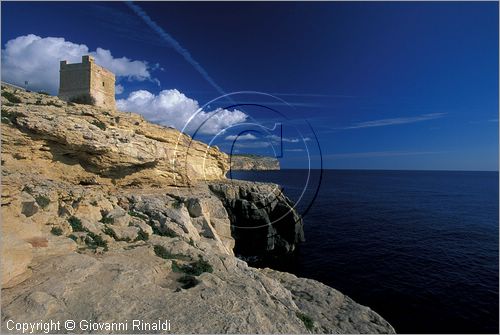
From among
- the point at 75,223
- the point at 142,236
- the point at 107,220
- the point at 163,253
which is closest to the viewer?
the point at 163,253

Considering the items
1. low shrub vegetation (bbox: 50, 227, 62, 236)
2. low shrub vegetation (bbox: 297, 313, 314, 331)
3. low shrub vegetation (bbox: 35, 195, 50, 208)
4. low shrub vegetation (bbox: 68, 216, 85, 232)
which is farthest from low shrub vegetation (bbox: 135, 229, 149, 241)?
low shrub vegetation (bbox: 297, 313, 314, 331)

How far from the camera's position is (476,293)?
27.8 metres

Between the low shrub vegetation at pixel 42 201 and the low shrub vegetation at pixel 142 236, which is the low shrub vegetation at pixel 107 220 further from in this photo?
the low shrub vegetation at pixel 42 201

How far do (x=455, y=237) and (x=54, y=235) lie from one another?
5570cm

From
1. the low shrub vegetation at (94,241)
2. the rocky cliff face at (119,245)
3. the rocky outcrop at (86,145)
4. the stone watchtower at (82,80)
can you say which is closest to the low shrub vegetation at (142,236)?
the rocky cliff face at (119,245)

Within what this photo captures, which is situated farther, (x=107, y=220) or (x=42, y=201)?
(x=107, y=220)

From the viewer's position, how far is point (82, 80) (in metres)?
35.1

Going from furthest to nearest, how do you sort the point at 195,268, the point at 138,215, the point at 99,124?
the point at 99,124, the point at 138,215, the point at 195,268

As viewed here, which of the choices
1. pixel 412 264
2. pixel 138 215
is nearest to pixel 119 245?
pixel 138 215

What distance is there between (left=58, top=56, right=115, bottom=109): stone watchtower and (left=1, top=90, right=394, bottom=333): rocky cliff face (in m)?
5.67

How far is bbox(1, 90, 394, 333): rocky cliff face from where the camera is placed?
990 centimetres

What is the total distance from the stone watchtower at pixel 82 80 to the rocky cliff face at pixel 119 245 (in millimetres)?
5673

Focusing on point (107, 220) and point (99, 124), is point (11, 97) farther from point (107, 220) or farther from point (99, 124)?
point (107, 220)

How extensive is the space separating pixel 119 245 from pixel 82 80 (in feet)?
95.8
